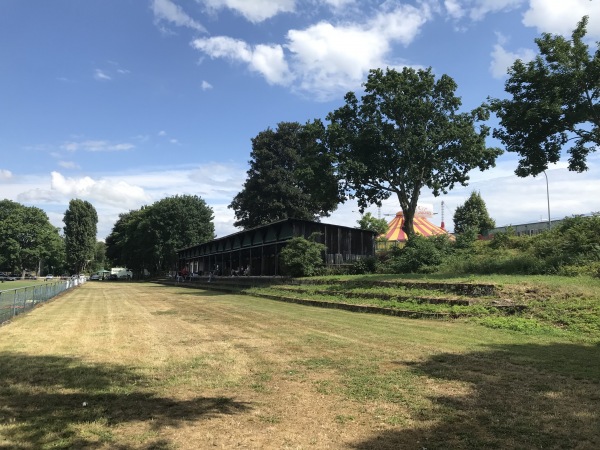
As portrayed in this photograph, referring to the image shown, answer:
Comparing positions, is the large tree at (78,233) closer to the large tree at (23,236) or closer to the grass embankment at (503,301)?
the large tree at (23,236)

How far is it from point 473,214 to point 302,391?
2855 inches

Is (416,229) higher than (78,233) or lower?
lower

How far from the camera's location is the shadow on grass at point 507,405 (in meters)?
4.21

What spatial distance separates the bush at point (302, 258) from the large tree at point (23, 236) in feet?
300

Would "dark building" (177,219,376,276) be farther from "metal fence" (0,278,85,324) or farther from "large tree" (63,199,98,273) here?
"large tree" (63,199,98,273)

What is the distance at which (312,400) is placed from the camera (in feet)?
18.2

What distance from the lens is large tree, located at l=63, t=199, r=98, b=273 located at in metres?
94.8

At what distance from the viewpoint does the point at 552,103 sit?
18.3 meters

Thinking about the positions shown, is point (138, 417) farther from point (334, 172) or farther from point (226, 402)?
point (334, 172)

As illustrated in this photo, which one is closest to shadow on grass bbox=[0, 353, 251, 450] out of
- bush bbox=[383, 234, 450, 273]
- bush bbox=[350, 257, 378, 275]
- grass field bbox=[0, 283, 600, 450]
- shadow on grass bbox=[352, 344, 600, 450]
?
grass field bbox=[0, 283, 600, 450]

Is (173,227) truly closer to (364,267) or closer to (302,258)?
(302,258)

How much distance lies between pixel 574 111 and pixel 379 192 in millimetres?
15084

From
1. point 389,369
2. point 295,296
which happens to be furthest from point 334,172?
point 389,369

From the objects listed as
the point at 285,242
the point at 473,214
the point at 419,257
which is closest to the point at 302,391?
the point at 419,257
